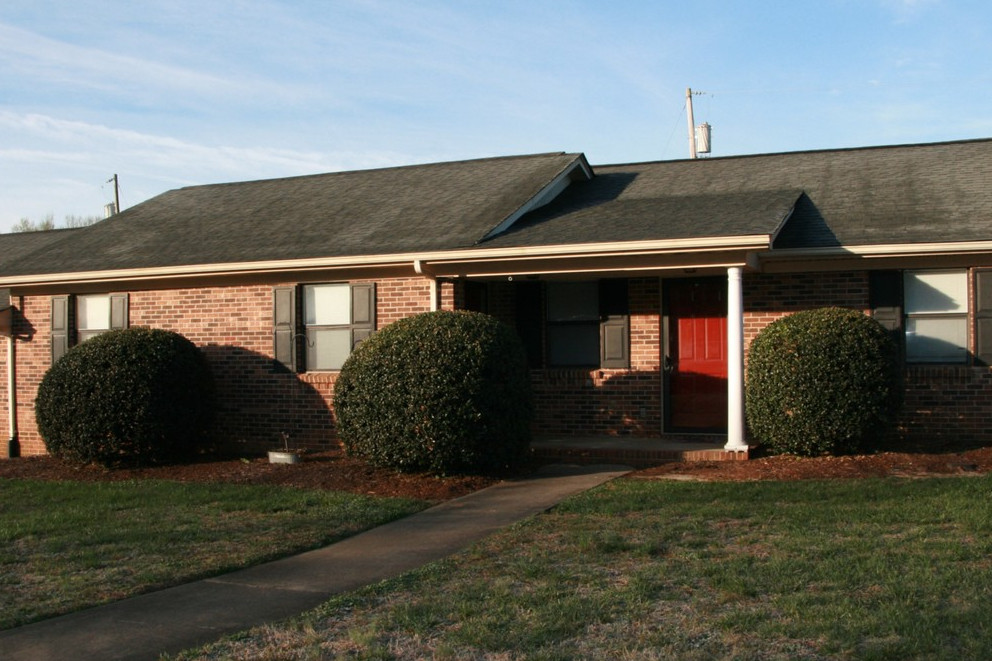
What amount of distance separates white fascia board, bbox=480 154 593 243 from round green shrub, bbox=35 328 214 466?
4.30m

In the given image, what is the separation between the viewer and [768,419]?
11180 millimetres

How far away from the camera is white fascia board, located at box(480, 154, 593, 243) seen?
13.0m

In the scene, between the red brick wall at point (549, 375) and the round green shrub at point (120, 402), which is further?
the round green shrub at point (120, 402)

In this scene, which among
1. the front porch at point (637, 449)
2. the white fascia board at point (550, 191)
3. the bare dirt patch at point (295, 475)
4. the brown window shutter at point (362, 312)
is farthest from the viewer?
the brown window shutter at point (362, 312)

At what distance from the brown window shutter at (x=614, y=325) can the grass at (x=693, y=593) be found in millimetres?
5072

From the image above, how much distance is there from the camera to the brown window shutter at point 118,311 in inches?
591

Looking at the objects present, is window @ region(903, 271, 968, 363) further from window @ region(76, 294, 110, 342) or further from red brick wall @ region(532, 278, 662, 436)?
window @ region(76, 294, 110, 342)

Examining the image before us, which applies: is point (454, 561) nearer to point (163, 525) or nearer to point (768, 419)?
point (163, 525)

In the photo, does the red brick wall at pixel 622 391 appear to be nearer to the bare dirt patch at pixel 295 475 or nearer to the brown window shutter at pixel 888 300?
the brown window shutter at pixel 888 300

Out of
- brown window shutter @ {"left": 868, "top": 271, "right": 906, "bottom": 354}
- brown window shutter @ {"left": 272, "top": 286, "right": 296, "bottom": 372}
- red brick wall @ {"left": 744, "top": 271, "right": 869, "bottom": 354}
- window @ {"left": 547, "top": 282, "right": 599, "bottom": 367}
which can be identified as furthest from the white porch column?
brown window shutter @ {"left": 272, "top": 286, "right": 296, "bottom": 372}

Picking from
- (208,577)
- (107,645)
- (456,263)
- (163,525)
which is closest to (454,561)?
(208,577)

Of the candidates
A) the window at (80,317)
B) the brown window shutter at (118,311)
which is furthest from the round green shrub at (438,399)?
the window at (80,317)

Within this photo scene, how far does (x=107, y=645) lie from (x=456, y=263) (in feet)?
25.0

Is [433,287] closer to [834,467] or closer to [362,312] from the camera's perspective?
[362,312]
